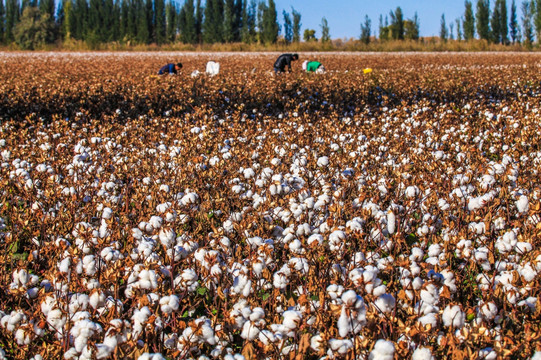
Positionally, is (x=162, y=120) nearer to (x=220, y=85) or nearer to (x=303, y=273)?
(x=220, y=85)

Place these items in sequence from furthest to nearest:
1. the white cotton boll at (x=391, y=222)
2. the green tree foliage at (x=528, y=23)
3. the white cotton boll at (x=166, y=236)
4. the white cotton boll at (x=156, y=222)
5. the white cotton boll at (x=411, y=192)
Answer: the green tree foliage at (x=528, y=23) < the white cotton boll at (x=411, y=192) < the white cotton boll at (x=391, y=222) < the white cotton boll at (x=156, y=222) < the white cotton boll at (x=166, y=236)

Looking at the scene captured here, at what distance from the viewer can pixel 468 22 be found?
50.0m

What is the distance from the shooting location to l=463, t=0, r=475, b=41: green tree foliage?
163 feet

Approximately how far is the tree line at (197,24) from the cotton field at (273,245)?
42.0m

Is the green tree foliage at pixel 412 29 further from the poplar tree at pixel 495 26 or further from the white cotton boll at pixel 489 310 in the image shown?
the white cotton boll at pixel 489 310

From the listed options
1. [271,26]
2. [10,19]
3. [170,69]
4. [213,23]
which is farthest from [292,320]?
[10,19]

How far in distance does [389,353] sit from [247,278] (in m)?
0.73

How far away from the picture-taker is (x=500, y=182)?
3.64 metres

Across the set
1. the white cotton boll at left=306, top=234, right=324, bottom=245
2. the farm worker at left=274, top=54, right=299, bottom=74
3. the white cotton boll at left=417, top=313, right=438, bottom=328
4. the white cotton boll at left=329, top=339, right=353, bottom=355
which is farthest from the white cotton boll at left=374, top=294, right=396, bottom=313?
the farm worker at left=274, top=54, right=299, bottom=74

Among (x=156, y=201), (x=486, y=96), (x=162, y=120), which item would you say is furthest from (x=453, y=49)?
(x=156, y=201)

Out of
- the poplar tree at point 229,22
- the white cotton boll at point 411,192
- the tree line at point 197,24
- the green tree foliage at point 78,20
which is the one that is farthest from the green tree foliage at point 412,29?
the white cotton boll at point 411,192

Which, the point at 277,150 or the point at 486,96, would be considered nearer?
the point at 277,150

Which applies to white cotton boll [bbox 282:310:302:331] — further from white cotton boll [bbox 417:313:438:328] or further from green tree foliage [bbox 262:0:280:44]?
green tree foliage [bbox 262:0:280:44]

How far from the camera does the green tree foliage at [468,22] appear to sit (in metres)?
49.8
